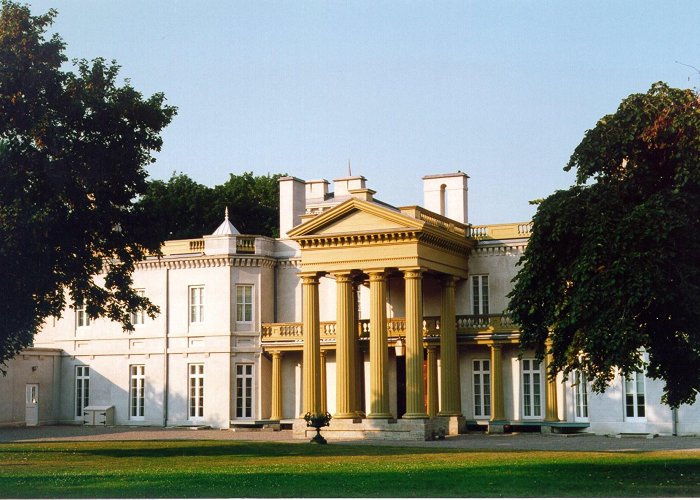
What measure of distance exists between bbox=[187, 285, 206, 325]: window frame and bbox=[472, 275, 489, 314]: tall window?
13.2m

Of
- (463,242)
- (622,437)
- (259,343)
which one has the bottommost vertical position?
(622,437)

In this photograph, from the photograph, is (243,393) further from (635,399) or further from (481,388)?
(635,399)

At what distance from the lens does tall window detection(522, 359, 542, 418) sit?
153ft

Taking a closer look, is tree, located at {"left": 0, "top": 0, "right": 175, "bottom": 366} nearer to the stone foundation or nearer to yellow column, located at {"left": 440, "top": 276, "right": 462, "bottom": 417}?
the stone foundation

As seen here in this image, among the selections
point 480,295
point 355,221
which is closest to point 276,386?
point 480,295

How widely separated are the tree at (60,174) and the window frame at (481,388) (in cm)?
1787

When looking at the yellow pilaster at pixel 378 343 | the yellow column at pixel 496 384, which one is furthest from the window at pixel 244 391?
the yellow column at pixel 496 384

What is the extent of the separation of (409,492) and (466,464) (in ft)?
23.3

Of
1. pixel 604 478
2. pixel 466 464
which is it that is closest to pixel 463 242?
pixel 466 464

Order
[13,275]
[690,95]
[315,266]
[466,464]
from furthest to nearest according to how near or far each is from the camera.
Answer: [315,266] → [13,275] → [466,464] → [690,95]

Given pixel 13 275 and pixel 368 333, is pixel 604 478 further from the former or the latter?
pixel 368 333

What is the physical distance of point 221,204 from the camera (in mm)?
70875

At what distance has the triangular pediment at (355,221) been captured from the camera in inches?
1697

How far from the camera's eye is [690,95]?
24.5 meters
